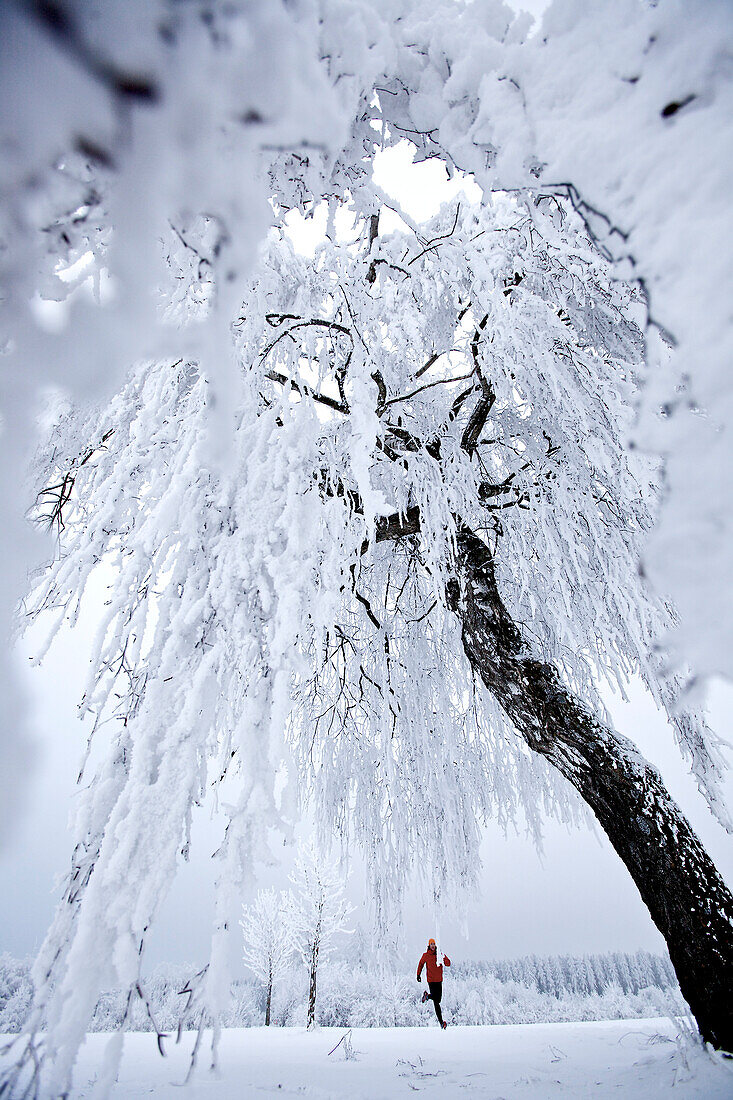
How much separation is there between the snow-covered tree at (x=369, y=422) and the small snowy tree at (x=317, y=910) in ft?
31.8

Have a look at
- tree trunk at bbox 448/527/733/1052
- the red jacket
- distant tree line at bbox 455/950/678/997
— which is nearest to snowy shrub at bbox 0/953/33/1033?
the red jacket

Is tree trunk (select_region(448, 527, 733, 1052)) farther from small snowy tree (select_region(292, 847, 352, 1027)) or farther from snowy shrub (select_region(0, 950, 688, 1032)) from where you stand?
small snowy tree (select_region(292, 847, 352, 1027))

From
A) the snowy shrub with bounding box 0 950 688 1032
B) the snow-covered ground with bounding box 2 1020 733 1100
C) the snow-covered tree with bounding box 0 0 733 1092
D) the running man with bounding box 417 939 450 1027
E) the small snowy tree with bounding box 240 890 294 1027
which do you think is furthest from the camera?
the snowy shrub with bounding box 0 950 688 1032

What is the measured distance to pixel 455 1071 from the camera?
2.20 metres

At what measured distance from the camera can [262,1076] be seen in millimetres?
2090

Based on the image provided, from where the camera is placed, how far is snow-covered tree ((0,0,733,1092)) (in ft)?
1.71

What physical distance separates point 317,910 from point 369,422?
1351 cm

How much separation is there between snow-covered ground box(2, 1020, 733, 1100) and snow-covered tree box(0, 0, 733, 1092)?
32 centimetres

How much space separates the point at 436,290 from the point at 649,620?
2072 mm

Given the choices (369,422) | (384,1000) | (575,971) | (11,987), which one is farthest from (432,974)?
(575,971)

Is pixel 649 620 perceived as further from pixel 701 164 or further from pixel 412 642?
pixel 701 164

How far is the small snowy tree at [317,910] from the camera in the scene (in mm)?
11102

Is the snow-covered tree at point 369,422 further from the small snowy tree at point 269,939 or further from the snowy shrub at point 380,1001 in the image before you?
the small snowy tree at point 269,939

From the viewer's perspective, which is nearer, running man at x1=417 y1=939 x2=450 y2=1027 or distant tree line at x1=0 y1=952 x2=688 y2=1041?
running man at x1=417 y1=939 x2=450 y2=1027
